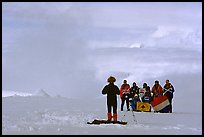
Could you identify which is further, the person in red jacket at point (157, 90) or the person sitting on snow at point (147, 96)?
the person sitting on snow at point (147, 96)

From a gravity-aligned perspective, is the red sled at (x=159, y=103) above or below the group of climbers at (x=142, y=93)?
below

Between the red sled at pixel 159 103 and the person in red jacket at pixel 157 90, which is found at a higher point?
the person in red jacket at pixel 157 90

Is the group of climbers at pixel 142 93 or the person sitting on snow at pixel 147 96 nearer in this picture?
the group of climbers at pixel 142 93

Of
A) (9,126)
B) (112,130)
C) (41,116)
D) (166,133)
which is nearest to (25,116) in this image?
(41,116)

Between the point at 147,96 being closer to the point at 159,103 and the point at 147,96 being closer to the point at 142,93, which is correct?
the point at 142,93

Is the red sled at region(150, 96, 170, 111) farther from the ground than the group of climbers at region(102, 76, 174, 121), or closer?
closer

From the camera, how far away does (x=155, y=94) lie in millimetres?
22906

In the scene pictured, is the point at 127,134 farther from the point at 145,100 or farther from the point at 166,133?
the point at 145,100

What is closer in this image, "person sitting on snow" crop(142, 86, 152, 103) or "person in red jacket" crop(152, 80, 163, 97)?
"person in red jacket" crop(152, 80, 163, 97)

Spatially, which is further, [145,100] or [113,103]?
[145,100]

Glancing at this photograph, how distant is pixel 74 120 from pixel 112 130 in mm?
3290

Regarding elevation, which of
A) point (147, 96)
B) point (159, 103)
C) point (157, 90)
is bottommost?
point (159, 103)

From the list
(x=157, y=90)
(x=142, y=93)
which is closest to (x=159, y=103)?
(x=157, y=90)

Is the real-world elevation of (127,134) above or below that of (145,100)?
below
